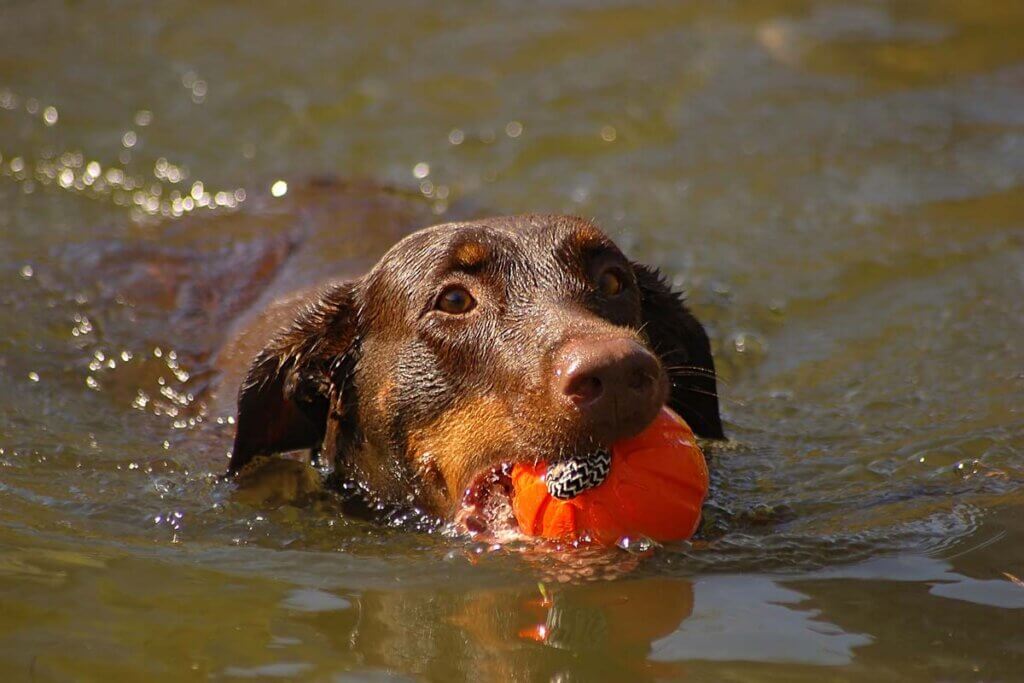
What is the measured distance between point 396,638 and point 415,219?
4.04 metres

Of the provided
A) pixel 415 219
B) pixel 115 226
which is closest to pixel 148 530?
pixel 415 219

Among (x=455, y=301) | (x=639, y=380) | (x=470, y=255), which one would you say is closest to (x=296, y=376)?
(x=455, y=301)

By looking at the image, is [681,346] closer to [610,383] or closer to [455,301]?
[455,301]

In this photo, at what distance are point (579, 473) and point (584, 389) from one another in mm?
303

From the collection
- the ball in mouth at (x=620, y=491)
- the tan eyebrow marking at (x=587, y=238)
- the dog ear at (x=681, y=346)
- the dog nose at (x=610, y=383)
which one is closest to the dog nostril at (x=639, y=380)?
the dog nose at (x=610, y=383)

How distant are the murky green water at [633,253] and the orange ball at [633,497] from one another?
4.8 inches

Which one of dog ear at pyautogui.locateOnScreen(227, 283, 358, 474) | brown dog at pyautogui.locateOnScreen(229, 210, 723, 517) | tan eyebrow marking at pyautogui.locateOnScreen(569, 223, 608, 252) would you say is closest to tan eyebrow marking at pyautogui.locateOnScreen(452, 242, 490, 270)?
brown dog at pyautogui.locateOnScreen(229, 210, 723, 517)

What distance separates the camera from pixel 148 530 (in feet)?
16.9

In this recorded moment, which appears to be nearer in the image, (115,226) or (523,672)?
(523,672)

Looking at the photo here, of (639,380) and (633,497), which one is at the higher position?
(639,380)

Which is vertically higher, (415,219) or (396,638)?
(415,219)

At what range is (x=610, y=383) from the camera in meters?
4.36

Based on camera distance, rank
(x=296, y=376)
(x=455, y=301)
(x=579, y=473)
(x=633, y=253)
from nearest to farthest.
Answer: (x=579, y=473)
(x=455, y=301)
(x=296, y=376)
(x=633, y=253)

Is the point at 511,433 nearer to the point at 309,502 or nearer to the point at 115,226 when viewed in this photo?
the point at 309,502
